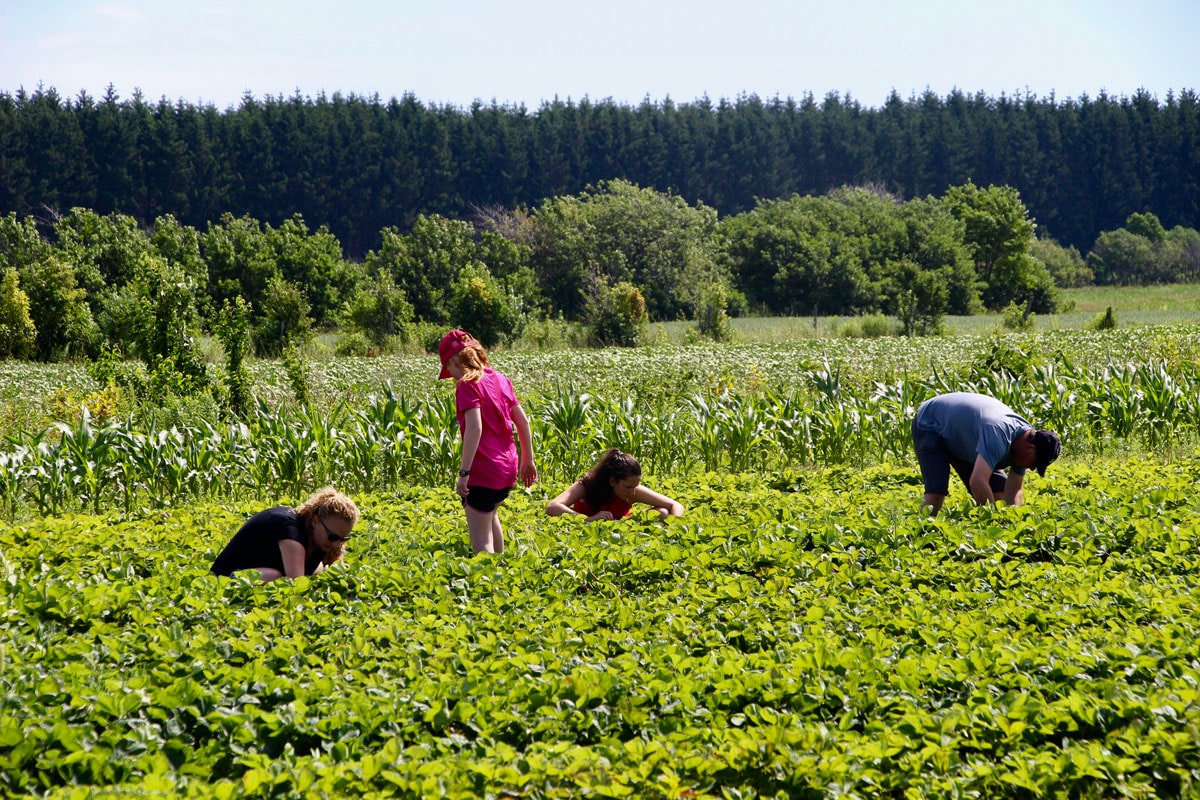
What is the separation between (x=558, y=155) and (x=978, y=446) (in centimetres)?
9678

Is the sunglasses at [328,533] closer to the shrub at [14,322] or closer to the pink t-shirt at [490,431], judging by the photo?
the pink t-shirt at [490,431]

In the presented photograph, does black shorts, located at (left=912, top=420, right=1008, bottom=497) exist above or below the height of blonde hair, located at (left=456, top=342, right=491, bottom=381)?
below

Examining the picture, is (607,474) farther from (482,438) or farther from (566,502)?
(482,438)

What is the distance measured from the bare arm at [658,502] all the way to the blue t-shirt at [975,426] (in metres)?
1.86

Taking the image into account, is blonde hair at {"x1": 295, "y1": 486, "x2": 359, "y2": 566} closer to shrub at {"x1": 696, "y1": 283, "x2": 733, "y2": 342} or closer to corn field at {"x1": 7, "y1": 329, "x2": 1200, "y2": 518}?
corn field at {"x1": 7, "y1": 329, "x2": 1200, "y2": 518}

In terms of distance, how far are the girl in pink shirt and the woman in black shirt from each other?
887 millimetres

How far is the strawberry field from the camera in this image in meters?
3.44

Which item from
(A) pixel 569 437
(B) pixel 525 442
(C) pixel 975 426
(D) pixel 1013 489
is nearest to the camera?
(B) pixel 525 442

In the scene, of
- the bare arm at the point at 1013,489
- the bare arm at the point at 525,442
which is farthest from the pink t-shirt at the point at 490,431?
the bare arm at the point at 1013,489

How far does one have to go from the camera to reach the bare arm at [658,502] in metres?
7.35

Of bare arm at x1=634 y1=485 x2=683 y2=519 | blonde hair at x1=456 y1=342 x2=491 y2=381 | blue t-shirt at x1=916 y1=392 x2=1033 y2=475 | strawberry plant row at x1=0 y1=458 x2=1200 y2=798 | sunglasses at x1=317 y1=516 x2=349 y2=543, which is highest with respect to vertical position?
blonde hair at x1=456 y1=342 x2=491 y2=381

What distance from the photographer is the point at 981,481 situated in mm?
6863

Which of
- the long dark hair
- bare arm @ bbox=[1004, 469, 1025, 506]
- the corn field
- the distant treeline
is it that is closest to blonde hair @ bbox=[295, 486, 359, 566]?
the long dark hair

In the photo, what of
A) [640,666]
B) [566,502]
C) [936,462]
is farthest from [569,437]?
[640,666]
